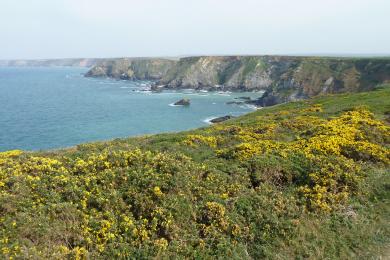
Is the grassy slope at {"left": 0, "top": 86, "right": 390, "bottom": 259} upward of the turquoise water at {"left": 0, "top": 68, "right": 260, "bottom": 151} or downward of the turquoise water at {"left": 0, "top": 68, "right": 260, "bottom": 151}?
upward

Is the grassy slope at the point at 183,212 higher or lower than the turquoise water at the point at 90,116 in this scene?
higher

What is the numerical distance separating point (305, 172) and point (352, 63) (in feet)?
458

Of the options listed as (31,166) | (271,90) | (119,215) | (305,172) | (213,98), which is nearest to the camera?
(119,215)

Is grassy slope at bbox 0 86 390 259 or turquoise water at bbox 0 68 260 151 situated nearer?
grassy slope at bbox 0 86 390 259

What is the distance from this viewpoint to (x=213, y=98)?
498 ft

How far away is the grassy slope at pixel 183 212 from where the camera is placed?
412 inches

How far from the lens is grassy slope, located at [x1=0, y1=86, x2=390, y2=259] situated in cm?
1048

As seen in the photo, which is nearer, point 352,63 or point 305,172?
point 305,172

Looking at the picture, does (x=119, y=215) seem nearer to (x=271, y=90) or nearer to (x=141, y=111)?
(x=141, y=111)

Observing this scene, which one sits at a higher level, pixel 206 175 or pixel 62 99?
pixel 206 175

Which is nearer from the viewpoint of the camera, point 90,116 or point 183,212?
point 183,212

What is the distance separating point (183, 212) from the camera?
1214cm

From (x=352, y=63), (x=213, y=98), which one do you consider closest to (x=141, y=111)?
(x=213, y=98)

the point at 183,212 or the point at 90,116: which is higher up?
the point at 183,212
